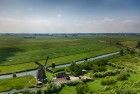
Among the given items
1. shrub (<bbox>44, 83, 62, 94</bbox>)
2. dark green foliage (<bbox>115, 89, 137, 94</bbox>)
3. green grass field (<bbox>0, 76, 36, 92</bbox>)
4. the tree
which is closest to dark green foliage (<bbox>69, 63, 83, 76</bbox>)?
the tree

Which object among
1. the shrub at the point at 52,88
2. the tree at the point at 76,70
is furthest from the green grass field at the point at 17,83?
the tree at the point at 76,70

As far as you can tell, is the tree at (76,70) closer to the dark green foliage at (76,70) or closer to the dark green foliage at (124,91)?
the dark green foliage at (76,70)

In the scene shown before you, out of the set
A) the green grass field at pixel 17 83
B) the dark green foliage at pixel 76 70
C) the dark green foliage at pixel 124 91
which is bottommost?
the green grass field at pixel 17 83

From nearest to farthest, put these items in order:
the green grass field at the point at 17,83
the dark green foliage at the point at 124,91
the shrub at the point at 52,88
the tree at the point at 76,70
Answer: the dark green foliage at the point at 124,91 < the shrub at the point at 52,88 < the green grass field at the point at 17,83 < the tree at the point at 76,70

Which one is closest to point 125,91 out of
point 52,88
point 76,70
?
point 52,88

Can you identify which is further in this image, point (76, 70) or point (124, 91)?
point (76, 70)

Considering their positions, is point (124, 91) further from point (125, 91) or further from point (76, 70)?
point (76, 70)

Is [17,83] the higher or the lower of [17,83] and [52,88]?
the lower

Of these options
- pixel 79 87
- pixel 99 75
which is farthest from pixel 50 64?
pixel 79 87

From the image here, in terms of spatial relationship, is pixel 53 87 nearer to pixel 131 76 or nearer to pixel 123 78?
pixel 123 78

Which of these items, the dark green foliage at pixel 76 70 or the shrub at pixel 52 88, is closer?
the shrub at pixel 52 88

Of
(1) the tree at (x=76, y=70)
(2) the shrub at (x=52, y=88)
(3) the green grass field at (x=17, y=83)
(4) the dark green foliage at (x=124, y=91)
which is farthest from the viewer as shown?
(1) the tree at (x=76, y=70)
